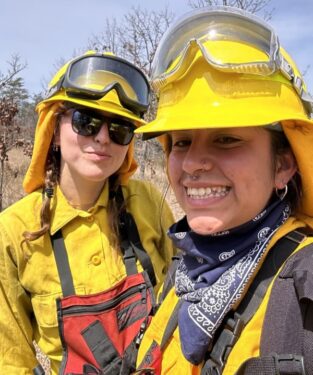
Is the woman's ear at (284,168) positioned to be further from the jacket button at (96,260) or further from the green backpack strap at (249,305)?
the jacket button at (96,260)

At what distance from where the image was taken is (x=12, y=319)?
2.20 m

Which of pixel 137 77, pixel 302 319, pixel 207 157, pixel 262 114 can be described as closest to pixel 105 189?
pixel 137 77

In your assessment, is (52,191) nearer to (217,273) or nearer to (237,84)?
(217,273)

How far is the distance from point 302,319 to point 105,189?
169cm

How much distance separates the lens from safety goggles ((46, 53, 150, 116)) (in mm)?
2428

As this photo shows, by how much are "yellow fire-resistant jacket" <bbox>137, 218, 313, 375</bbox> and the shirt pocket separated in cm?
68

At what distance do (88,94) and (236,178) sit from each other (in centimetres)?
138

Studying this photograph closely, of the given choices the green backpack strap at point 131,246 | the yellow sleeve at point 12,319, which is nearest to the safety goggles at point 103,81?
the green backpack strap at point 131,246

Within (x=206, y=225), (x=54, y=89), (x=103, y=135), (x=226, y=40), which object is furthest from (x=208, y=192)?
(x=54, y=89)

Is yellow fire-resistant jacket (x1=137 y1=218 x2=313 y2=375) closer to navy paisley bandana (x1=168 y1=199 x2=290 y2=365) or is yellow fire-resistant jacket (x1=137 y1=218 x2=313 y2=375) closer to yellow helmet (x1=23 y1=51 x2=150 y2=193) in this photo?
navy paisley bandana (x1=168 y1=199 x2=290 y2=365)

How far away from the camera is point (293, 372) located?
104 cm

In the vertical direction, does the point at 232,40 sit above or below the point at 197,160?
above

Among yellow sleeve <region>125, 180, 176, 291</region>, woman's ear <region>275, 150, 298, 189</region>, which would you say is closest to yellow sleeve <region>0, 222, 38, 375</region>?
yellow sleeve <region>125, 180, 176, 291</region>

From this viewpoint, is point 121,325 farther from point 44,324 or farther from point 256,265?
point 256,265
